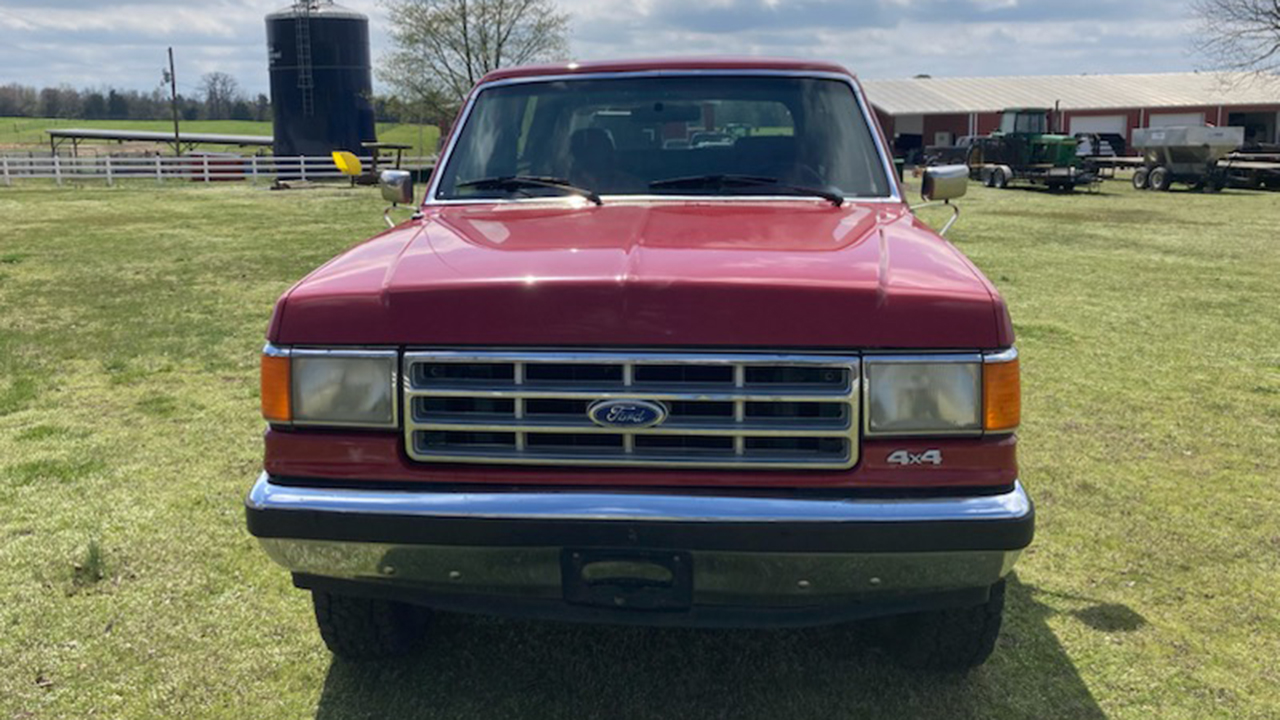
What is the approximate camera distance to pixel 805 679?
3098 mm

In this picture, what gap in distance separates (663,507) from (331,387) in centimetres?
89

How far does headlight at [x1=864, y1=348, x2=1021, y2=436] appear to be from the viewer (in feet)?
7.82

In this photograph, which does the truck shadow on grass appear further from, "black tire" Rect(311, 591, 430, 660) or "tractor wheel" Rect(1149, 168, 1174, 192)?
"tractor wheel" Rect(1149, 168, 1174, 192)

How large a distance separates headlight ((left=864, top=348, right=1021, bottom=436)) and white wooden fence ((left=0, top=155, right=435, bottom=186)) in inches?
1112

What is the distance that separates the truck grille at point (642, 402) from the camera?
7.79 feet

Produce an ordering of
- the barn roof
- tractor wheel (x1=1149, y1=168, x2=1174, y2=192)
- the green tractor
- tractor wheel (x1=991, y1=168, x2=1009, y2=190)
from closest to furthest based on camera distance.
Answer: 1. the green tractor
2. tractor wheel (x1=1149, y1=168, x2=1174, y2=192)
3. tractor wheel (x1=991, y1=168, x2=1009, y2=190)
4. the barn roof

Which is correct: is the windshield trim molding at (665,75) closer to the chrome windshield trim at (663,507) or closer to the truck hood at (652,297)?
the truck hood at (652,297)

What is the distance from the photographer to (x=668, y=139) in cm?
388

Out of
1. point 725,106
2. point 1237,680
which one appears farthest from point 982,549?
point 725,106

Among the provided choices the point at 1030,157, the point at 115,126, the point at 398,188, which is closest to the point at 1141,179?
the point at 1030,157

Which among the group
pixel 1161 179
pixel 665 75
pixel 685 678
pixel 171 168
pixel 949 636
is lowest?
pixel 685 678

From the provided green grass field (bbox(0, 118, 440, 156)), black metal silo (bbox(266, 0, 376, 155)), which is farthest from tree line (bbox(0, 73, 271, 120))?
black metal silo (bbox(266, 0, 376, 155))

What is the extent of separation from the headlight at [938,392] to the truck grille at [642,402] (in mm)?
70

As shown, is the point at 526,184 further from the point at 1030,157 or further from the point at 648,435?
the point at 1030,157
